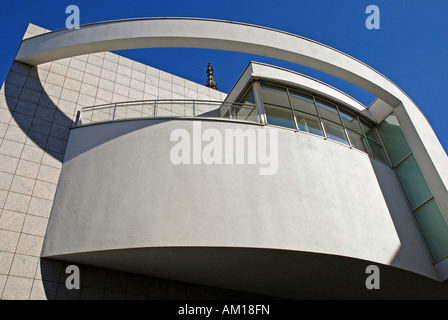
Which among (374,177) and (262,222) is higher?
(374,177)

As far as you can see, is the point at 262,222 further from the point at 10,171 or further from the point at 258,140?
the point at 10,171

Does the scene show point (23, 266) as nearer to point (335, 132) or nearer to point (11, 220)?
point (11, 220)

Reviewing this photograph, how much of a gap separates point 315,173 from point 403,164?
14.8 feet

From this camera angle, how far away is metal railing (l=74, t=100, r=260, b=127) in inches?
460

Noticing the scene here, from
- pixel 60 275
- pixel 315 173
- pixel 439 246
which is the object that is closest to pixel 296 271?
pixel 315 173

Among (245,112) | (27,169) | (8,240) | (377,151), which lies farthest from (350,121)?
(8,240)

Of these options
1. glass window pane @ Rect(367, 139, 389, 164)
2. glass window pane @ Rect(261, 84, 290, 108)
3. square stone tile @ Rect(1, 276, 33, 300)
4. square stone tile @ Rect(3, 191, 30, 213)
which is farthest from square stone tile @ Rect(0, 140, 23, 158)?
glass window pane @ Rect(367, 139, 389, 164)

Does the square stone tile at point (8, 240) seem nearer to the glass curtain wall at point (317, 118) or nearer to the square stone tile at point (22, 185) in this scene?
the square stone tile at point (22, 185)

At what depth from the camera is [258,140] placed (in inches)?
415

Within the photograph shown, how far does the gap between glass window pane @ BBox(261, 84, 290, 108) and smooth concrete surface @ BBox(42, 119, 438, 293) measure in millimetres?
1807

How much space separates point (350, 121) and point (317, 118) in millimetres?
1897

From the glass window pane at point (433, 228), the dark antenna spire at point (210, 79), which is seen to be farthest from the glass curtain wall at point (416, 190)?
the dark antenna spire at point (210, 79)

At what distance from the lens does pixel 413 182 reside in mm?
12242

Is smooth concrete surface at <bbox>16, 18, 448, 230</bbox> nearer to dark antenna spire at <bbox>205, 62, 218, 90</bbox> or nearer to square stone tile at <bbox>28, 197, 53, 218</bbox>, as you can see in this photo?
square stone tile at <bbox>28, 197, 53, 218</bbox>
